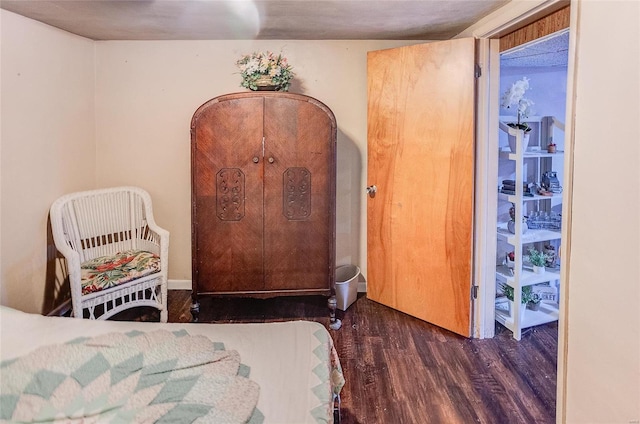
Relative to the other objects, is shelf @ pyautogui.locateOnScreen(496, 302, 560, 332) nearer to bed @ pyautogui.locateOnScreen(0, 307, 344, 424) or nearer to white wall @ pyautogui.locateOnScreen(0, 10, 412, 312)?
white wall @ pyautogui.locateOnScreen(0, 10, 412, 312)

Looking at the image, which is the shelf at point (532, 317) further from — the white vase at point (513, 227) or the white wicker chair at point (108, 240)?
the white wicker chair at point (108, 240)

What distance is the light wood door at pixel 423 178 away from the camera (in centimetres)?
279

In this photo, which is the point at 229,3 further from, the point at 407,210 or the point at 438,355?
the point at 438,355


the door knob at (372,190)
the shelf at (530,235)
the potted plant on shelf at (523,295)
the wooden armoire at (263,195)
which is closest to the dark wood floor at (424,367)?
the potted plant on shelf at (523,295)

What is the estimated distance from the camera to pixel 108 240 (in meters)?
3.38

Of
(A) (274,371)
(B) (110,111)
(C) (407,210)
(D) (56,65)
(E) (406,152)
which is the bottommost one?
(A) (274,371)

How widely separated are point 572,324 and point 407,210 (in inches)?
57.0

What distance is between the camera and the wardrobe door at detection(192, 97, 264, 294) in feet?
9.45

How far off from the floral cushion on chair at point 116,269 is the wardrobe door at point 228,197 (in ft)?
1.08

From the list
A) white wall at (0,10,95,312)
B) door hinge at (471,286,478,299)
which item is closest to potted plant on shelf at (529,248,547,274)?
door hinge at (471,286,478,299)

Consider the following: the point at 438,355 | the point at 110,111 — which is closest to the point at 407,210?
the point at 438,355

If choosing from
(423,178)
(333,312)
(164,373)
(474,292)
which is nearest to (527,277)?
(474,292)

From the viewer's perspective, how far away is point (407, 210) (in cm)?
311

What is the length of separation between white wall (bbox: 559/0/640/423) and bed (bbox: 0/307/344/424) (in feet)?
3.28
